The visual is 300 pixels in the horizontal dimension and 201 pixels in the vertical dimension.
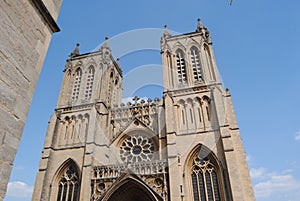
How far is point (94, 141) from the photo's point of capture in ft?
52.9

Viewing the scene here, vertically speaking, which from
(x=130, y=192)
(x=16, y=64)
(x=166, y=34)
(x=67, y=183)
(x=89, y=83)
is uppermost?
(x=166, y=34)

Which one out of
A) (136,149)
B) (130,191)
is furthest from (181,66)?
(130,191)

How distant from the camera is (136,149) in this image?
16469 millimetres

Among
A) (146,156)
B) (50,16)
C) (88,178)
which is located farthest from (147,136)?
(50,16)

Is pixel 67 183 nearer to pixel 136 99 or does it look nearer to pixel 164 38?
pixel 136 99

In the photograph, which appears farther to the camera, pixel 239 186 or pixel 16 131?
pixel 239 186

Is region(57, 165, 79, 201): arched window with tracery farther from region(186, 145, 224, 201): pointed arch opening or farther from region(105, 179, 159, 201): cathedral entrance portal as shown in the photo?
region(186, 145, 224, 201): pointed arch opening

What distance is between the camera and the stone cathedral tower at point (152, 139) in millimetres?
13164

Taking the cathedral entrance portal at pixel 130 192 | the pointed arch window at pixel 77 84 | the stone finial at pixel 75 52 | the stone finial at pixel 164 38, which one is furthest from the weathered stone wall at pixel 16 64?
the stone finial at pixel 75 52

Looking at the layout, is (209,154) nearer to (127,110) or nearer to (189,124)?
(189,124)

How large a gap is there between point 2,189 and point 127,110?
54.8ft

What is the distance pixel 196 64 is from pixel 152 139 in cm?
733

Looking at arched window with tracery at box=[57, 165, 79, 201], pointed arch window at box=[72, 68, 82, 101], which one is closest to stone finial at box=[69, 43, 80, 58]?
pointed arch window at box=[72, 68, 82, 101]

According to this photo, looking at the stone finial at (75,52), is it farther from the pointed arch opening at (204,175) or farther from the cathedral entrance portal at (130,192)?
the pointed arch opening at (204,175)
